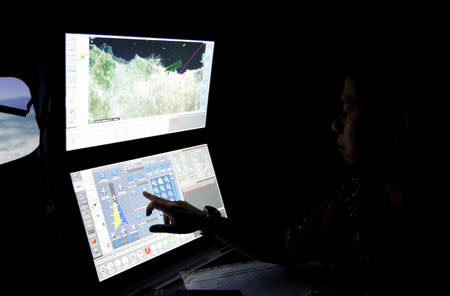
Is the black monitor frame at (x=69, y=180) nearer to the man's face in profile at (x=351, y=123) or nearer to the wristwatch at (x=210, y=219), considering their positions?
the wristwatch at (x=210, y=219)

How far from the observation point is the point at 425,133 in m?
Result: 0.93

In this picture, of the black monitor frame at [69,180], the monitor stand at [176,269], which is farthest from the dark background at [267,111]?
the monitor stand at [176,269]

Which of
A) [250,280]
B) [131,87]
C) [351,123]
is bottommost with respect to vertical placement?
[250,280]

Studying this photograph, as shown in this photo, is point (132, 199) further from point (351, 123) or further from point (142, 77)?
point (351, 123)

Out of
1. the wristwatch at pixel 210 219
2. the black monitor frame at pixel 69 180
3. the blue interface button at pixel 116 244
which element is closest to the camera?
the black monitor frame at pixel 69 180

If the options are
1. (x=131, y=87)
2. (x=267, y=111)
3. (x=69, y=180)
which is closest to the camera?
(x=69, y=180)

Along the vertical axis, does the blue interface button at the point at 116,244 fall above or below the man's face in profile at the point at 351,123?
below

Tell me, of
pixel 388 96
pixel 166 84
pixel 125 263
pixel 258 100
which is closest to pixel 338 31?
pixel 258 100

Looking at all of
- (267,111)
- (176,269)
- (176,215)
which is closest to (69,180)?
(176,215)

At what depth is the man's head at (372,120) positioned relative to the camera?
0.92 m

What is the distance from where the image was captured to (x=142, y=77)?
995mm

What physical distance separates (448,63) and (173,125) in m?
1.01

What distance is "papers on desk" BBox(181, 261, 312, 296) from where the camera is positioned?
37.4 inches

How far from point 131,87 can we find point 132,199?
349 mm
